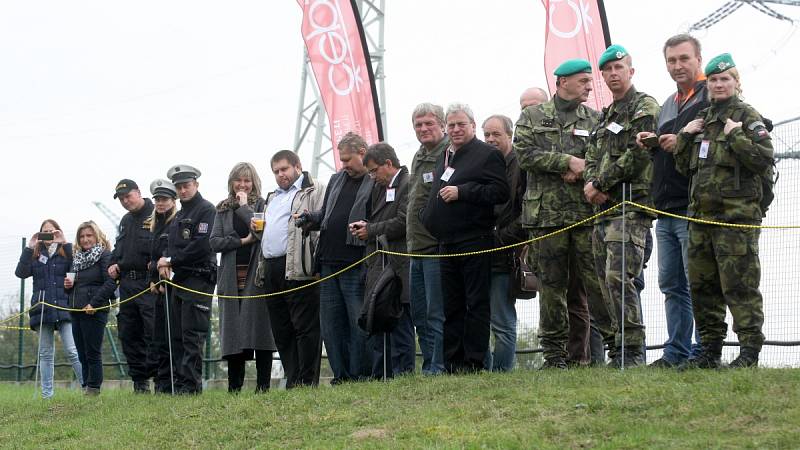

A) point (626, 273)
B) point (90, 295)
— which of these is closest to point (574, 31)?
point (626, 273)

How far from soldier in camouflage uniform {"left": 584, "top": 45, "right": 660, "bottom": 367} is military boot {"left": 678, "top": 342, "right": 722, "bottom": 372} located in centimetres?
55

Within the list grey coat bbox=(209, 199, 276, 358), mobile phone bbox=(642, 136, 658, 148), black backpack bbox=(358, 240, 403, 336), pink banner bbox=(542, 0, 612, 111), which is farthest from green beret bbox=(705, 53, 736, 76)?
pink banner bbox=(542, 0, 612, 111)

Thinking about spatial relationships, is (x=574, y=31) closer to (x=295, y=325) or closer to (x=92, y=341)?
(x=295, y=325)

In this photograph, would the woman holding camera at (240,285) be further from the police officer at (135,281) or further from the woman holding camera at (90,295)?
the woman holding camera at (90,295)

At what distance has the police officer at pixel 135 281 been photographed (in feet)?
39.9

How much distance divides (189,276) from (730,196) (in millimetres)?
5534

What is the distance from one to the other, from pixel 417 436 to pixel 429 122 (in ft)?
11.8

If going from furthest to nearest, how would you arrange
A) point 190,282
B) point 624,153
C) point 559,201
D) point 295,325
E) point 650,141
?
point 190,282 → point 295,325 → point 559,201 → point 624,153 → point 650,141

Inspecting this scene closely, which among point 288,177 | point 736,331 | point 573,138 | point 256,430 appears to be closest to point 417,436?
point 256,430

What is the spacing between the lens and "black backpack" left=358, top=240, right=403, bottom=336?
971 centimetres

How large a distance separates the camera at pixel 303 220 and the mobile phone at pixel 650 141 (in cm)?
335

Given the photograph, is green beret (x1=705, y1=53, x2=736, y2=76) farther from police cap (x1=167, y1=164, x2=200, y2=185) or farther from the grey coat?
police cap (x1=167, y1=164, x2=200, y2=185)

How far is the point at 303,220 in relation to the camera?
10.5 m

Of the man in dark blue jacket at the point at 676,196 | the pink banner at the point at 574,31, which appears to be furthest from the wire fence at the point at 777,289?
the pink banner at the point at 574,31
